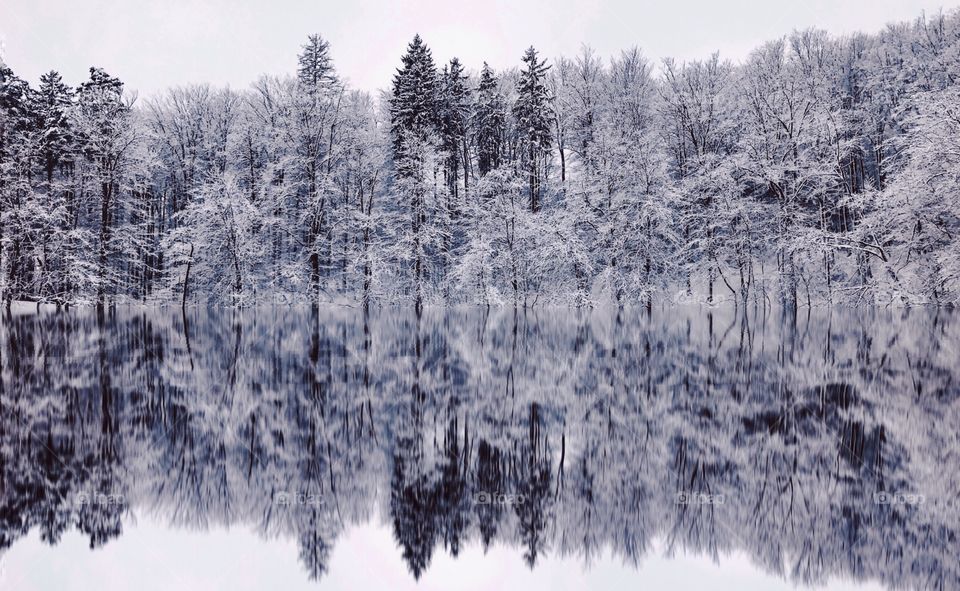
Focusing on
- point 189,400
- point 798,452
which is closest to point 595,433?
point 798,452

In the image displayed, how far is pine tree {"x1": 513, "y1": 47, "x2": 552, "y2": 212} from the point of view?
4303cm

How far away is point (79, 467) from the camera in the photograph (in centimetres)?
618

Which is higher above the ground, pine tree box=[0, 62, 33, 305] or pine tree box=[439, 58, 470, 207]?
pine tree box=[439, 58, 470, 207]

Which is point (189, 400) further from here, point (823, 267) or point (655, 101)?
point (655, 101)

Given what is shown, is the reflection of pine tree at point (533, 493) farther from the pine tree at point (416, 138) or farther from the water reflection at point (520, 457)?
the pine tree at point (416, 138)

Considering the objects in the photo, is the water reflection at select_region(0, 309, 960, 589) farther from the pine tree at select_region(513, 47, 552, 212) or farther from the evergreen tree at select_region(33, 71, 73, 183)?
the evergreen tree at select_region(33, 71, 73, 183)

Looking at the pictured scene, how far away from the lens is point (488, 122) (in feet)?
149

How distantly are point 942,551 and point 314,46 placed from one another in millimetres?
49503

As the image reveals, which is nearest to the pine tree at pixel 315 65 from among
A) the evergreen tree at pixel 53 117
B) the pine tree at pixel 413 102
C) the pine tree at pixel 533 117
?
the pine tree at pixel 413 102

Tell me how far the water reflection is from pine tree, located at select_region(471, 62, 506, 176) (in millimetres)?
36284

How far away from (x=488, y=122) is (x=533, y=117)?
4.29 metres

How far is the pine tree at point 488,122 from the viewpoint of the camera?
4566cm

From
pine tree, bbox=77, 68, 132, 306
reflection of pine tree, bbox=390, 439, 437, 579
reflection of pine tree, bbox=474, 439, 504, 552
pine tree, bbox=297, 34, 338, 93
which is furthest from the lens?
pine tree, bbox=297, 34, 338, 93

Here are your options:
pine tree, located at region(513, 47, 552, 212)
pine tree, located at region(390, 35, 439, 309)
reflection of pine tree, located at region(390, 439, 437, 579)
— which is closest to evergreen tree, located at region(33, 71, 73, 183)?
pine tree, located at region(390, 35, 439, 309)
